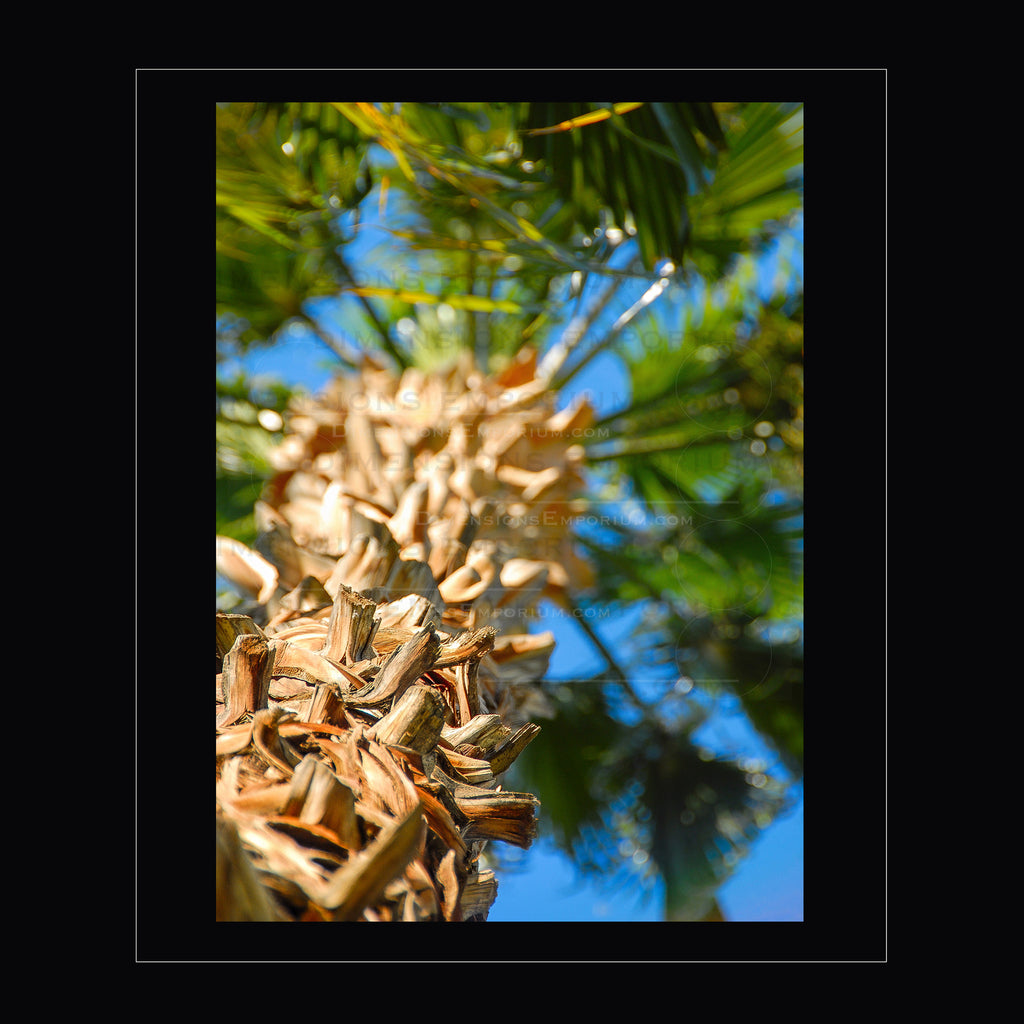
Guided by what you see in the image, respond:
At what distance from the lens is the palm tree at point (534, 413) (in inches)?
29.1

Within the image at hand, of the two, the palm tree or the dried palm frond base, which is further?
the palm tree

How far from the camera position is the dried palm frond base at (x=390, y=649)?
17.5 inches

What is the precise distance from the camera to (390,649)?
0.56 m

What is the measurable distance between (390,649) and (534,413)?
341 mm

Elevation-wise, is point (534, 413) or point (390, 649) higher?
point (534, 413)

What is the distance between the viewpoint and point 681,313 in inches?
33.0

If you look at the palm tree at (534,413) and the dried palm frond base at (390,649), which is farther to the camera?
the palm tree at (534,413)

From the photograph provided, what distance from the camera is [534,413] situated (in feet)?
2.61

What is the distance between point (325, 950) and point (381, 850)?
26 cm

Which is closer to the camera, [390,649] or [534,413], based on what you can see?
[390,649]

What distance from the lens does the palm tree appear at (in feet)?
2.43

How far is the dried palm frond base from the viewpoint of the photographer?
44cm
